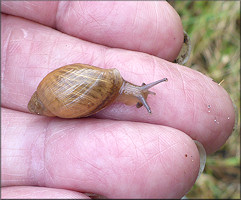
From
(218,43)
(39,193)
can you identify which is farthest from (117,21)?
(218,43)

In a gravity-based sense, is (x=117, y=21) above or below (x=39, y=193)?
above

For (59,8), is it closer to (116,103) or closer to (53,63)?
(53,63)

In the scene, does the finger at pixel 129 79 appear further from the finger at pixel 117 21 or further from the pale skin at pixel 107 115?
the finger at pixel 117 21

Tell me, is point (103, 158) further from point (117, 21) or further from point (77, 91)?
point (117, 21)

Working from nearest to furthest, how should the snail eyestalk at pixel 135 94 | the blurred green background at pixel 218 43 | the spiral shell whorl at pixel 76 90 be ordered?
the spiral shell whorl at pixel 76 90 → the snail eyestalk at pixel 135 94 → the blurred green background at pixel 218 43

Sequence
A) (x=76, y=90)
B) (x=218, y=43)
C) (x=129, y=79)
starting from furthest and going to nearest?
(x=218, y=43) < (x=129, y=79) < (x=76, y=90)

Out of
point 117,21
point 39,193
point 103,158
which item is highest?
point 117,21

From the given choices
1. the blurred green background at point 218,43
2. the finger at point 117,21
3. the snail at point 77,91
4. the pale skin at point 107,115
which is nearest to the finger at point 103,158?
the pale skin at point 107,115
